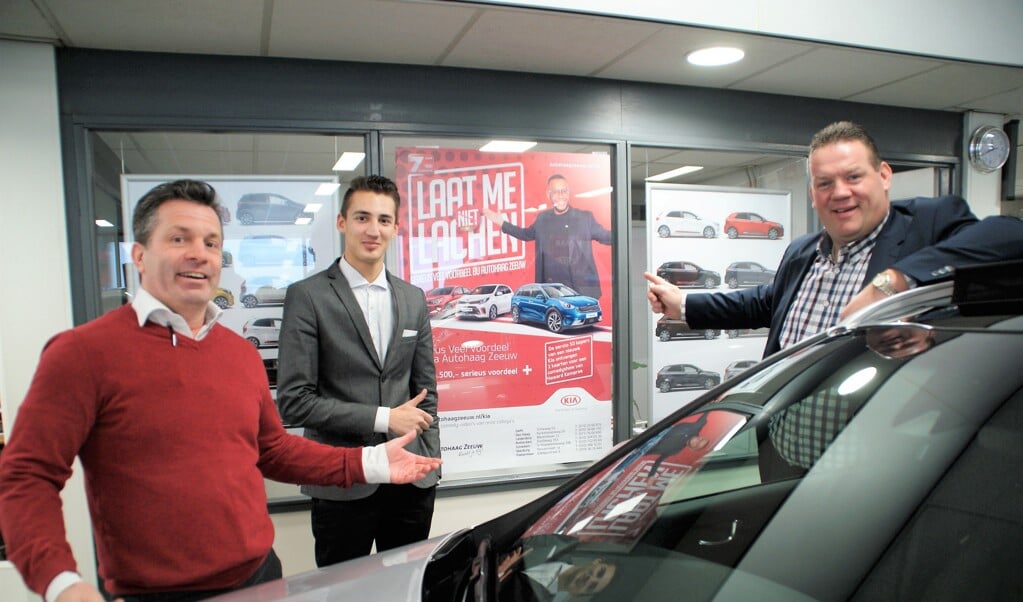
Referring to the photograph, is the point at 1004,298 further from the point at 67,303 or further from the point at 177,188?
the point at 67,303

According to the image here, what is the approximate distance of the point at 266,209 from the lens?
3082mm

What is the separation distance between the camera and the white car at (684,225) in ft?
12.3

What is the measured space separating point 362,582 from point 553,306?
95.0 inches

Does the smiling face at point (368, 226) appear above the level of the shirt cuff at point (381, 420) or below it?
above

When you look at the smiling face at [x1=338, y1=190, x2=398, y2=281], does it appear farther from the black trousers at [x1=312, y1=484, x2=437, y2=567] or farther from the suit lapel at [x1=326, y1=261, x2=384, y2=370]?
the black trousers at [x1=312, y1=484, x2=437, y2=567]

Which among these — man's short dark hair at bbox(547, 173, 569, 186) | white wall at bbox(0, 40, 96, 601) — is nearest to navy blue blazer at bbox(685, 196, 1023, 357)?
man's short dark hair at bbox(547, 173, 569, 186)

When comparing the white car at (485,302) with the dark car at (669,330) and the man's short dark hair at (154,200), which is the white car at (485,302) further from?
the man's short dark hair at (154,200)

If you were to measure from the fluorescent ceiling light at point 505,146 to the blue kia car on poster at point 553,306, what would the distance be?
0.78 m

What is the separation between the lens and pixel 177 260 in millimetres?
1382

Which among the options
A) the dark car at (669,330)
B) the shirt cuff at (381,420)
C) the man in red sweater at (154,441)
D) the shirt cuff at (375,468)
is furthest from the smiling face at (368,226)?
the dark car at (669,330)

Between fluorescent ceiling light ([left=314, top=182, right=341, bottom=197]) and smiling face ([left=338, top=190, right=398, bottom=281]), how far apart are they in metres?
1.00

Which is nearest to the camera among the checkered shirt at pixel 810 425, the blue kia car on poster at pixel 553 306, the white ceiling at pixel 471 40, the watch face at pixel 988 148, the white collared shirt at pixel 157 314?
the checkered shirt at pixel 810 425

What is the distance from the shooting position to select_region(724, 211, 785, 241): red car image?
3879 mm

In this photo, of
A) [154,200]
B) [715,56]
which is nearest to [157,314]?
[154,200]
